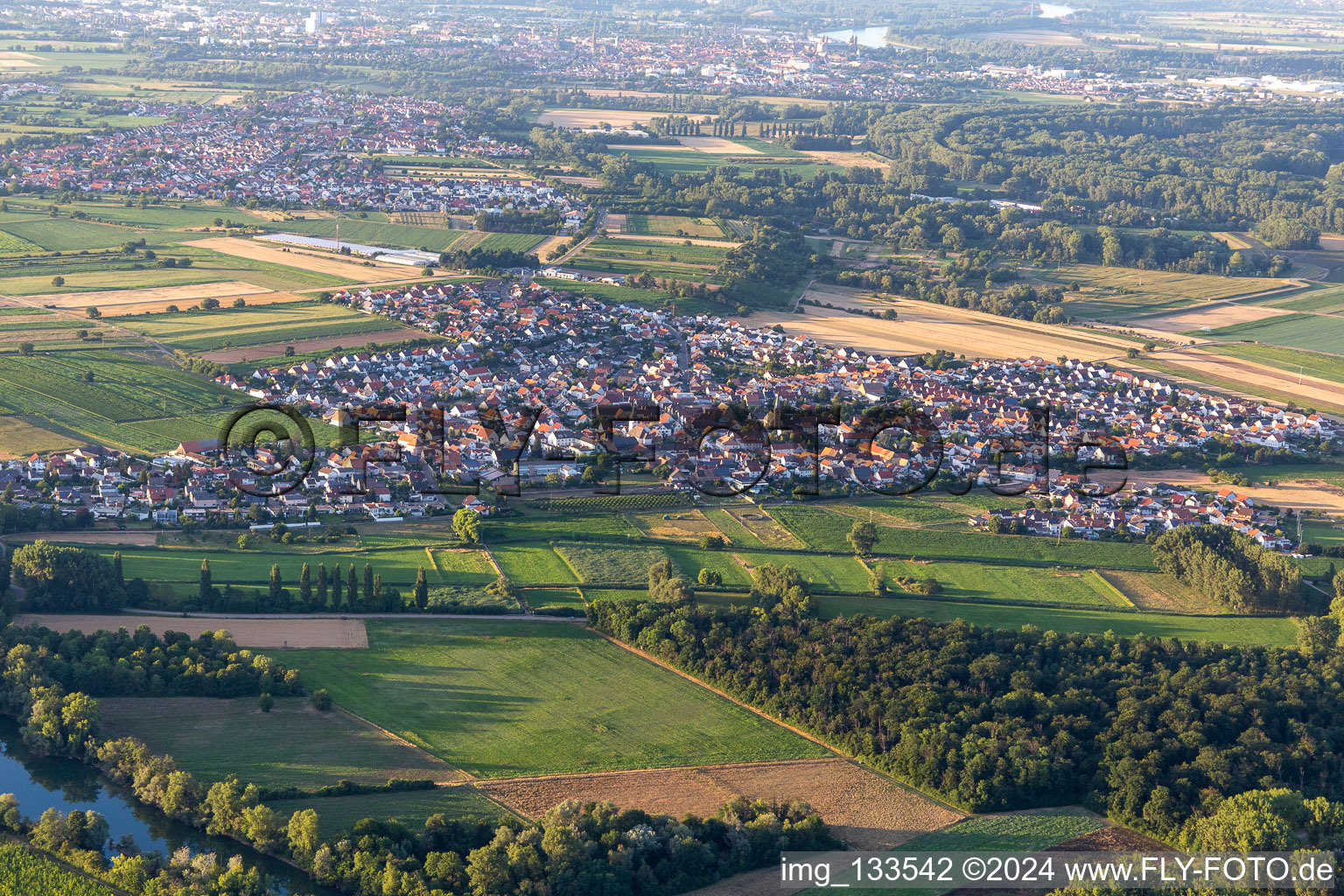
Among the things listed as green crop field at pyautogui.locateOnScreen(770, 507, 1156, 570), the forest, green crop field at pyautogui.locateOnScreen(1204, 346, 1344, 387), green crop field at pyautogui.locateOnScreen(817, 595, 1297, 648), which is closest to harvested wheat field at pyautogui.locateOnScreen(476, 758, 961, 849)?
the forest

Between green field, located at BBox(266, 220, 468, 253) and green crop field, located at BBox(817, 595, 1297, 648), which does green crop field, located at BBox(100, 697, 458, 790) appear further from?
green field, located at BBox(266, 220, 468, 253)

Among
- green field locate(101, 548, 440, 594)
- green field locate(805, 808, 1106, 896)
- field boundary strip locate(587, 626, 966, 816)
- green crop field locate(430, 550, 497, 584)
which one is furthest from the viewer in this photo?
green crop field locate(430, 550, 497, 584)

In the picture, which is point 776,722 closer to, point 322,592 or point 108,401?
point 322,592

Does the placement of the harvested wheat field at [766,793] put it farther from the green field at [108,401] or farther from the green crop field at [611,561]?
the green field at [108,401]

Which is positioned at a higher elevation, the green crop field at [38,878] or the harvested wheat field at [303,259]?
the harvested wheat field at [303,259]

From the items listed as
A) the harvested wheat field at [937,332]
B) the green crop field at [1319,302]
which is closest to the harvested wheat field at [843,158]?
the harvested wheat field at [937,332]

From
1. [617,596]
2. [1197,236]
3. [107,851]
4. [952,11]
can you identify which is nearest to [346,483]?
[617,596]

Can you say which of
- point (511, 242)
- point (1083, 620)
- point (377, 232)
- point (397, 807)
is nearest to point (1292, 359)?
point (1083, 620)
